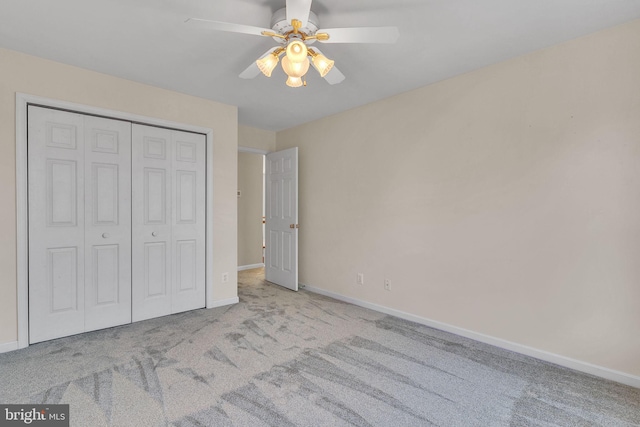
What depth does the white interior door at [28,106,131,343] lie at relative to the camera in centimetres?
260

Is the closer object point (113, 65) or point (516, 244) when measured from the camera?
point (516, 244)

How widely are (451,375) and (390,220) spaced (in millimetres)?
1661

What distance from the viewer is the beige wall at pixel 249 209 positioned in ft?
19.5

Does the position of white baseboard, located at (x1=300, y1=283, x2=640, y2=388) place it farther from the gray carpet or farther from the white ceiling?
the white ceiling

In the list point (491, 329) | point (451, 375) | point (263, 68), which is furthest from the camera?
point (491, 329)

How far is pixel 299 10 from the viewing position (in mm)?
1613

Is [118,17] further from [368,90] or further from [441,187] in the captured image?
[441,187]

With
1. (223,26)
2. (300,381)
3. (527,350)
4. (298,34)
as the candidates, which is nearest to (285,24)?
(298,34)

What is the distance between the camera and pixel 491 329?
104 inches

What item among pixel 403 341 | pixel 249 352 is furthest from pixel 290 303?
pixel 403 341

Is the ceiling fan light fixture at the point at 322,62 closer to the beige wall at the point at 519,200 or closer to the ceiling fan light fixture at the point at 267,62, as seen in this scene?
the ceiling fan light fixture at the point at 267,62

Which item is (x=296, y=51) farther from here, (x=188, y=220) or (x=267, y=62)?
(x=188, y=220)

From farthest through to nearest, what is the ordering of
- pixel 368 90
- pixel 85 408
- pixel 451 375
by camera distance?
1. pixel 368 90
2. pixel 451 375
3. pixel 85 408

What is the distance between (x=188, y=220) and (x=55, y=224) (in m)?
1.15
